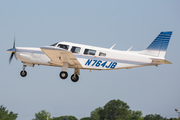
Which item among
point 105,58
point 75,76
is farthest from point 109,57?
point 75,76

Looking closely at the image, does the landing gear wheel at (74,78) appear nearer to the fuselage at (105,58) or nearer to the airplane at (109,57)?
the airplane at (109,57)

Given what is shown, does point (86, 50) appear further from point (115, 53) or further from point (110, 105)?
point (110, 105)

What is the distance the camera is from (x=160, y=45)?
2002 cm

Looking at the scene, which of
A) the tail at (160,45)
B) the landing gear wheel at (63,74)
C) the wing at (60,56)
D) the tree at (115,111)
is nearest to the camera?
the wing at (60,56)

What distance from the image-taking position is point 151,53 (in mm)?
20125

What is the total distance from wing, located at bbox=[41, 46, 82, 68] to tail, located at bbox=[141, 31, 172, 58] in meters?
4.82

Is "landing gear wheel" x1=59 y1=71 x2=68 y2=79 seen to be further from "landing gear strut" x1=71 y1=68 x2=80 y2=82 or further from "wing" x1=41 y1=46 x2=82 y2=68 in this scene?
"landing gear strut" x1=71 y1=68 x2=80 y2=82

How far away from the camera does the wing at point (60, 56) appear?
1809 centimetres

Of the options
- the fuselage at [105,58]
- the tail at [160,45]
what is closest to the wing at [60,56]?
the fuselage at [105,58]

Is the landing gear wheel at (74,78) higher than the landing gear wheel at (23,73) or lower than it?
higher

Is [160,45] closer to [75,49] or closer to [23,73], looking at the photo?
[75,49]

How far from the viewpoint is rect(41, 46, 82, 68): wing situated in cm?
1809

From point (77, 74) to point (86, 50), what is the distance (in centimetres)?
225

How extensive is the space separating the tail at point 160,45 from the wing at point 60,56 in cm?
482
